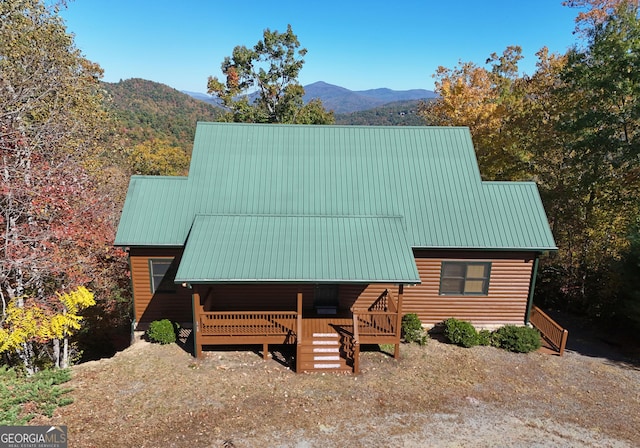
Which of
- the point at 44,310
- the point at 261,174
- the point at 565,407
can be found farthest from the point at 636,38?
the point at 44,310

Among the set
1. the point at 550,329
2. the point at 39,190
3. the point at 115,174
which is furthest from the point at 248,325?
the point at 115,174

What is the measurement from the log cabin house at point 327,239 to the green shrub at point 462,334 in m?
0.83

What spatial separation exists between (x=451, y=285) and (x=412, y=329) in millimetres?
2348

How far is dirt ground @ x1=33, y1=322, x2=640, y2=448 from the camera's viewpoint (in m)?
9.48

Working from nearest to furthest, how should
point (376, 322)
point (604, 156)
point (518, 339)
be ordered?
point (376, 322) < point (518, 339) < point (604, 156)

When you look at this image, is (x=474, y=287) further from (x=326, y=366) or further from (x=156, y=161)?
(x=156, y=161)

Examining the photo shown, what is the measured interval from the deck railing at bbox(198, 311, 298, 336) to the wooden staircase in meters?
0.74

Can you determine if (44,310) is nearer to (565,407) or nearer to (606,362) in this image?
(565,407)

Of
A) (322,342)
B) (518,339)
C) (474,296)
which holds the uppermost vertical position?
(474,296)

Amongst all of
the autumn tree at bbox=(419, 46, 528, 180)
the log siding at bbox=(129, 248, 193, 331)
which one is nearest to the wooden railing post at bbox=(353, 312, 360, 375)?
the log siding at bbox=(129, 248, 193, 331)

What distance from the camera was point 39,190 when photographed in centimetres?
1262

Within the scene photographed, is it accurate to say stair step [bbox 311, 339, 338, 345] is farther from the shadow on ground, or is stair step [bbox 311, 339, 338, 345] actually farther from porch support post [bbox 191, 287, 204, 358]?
the shadow on ground

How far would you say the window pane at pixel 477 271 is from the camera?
14625 mm

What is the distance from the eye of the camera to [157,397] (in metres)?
10.8
